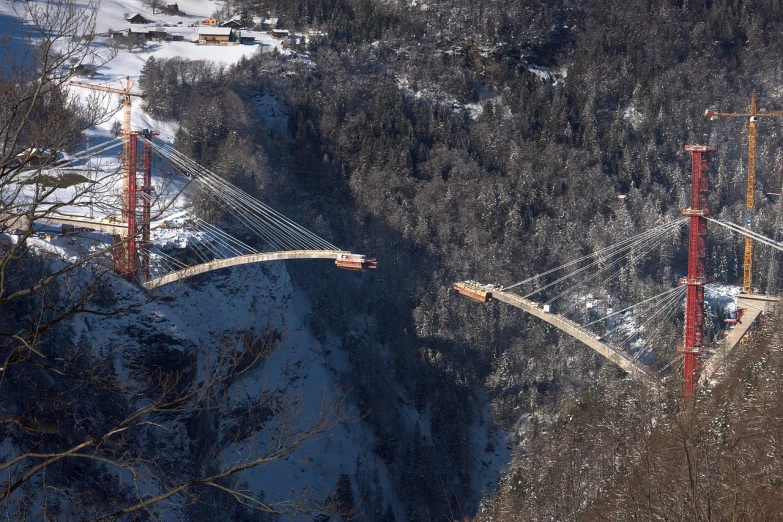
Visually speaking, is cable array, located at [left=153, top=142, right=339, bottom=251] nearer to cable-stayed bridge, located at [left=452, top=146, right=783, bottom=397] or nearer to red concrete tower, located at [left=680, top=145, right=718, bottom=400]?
cable-stayed bridge, located at [left=452, top=146, right=783, bottom=397]

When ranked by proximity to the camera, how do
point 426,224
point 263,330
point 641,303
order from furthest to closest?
point 426,224 < point 641,303 < point 263,330

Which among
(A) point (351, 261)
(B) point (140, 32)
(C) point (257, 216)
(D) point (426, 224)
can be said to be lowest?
(D) point (426, 224)

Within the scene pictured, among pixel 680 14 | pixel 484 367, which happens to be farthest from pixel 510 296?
pixel 680 14

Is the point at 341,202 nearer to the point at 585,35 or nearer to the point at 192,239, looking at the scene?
the point at 192,239

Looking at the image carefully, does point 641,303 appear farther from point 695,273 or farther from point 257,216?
point 257,216

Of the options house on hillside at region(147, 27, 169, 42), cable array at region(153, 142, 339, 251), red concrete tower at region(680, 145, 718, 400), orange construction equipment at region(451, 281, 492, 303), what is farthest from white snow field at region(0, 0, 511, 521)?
house on hillside at region(147, 27, 169, 42)

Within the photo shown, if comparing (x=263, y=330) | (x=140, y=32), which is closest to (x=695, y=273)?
(x=263, y=330)
